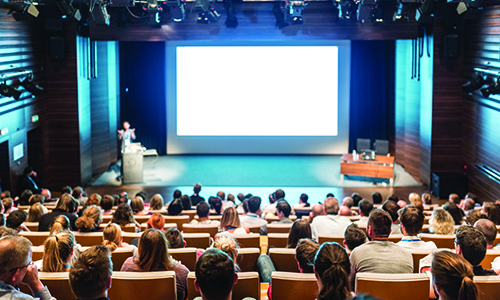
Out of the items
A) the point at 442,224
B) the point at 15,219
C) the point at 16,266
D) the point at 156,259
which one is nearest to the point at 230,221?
the point at 156,259

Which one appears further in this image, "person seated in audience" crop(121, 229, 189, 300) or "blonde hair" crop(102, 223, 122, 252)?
"blonde hair" crop(102, 223, 122, 252)

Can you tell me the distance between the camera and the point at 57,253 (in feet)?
11.5

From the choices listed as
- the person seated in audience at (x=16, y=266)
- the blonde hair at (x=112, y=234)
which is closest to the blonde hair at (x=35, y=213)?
the blonde hair at (x=112, y=234)

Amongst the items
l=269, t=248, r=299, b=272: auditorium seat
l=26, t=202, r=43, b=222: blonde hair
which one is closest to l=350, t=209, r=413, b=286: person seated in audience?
l=269, t=248, r=299, b=272: auditorium seat

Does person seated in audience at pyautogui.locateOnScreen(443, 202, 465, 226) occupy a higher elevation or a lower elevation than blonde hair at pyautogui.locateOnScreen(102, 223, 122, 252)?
lower

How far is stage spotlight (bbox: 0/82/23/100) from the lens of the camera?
8727mm

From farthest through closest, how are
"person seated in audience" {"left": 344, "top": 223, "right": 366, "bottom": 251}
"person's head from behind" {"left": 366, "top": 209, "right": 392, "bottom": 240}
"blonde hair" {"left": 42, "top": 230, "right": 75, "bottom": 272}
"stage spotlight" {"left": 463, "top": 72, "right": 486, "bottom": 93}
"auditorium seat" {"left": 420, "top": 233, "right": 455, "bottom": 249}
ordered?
1. "stage spotlight" {"left": 463, "top": 72, "right": 486, "bottom": 93}
2. "auditorium seat" {"left": 420, "top": 233, "right": 455, "bottom": 249}
3. "person seated in audience" {"left": 344, "top": 223, "right": 366, "bottom": 251}
4. "person's head from behind" {"left": 366, "top": 209, "right": 392, "bottom": 240}
5. "blonde hair" {"left": 42, "top": 230, "right": 75, "bottom": 272}

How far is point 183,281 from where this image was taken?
362 cm

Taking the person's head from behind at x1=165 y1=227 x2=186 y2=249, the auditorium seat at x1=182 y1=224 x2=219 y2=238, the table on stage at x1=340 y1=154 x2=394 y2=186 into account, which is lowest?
the table on stage at x1=340 y1=154 x2=394 y2=186

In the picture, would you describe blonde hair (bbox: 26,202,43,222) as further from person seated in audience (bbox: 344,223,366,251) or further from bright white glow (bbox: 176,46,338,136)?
bright white glow (bbox: 176,46,338,136)

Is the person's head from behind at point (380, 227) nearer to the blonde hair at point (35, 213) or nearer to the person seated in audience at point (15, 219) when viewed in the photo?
the person seated in audience at point (15, 219)

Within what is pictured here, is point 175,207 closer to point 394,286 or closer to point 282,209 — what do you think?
point 282,209

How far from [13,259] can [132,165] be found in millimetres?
8948

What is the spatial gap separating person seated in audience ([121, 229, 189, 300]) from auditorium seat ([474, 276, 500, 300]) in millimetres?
1896
